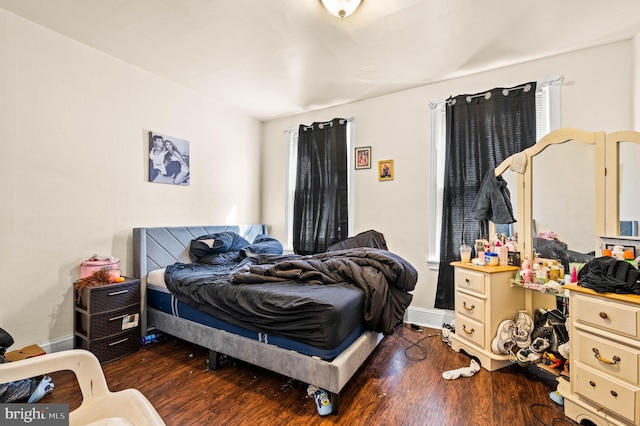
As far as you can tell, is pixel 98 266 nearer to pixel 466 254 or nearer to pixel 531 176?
pixel 466 254

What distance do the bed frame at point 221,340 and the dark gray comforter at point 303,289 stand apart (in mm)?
164

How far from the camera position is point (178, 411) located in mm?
1713

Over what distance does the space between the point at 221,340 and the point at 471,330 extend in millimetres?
2023

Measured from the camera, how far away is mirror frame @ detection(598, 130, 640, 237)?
1.82 meters

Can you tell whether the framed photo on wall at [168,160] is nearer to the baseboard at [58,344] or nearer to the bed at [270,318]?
the bed at [270,318]

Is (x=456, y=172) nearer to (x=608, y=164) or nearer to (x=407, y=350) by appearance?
(x=608, y=164)

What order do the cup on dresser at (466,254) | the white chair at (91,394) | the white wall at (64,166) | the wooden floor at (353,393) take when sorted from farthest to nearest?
1. the cup on dresser at (466,254)
2. the white wall at (64,166)
3. the wooden floor at (353,393)
4. the white chair at (91,394)

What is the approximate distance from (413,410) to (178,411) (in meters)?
1.46

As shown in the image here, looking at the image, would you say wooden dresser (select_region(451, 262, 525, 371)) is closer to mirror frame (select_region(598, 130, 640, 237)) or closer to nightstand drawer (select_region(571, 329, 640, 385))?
nightstand drawer (select_region(571, 329, 640, 385))

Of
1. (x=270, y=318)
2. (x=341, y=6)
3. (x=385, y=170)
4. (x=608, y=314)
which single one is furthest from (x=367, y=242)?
(x=341, y=6)

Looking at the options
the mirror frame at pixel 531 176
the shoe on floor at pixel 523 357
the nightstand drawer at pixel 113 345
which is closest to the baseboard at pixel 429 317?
the shoe on floor at pixel 523 357

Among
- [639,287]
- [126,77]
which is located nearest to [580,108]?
[639,287]

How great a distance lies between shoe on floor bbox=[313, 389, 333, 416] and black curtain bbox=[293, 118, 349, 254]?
6.74 ft

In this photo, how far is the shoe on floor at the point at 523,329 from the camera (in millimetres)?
2105
